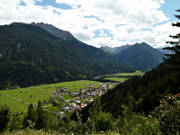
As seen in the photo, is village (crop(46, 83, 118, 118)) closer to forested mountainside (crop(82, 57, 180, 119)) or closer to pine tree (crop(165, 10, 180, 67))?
forested mountainside (crop(82, 57, 180, 119))

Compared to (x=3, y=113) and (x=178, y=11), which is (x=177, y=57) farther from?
(x=3, y=113)

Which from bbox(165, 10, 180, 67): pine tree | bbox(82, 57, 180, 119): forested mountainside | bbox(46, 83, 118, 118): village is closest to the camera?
bbox(82, 57, 180, 119): forested mountainside

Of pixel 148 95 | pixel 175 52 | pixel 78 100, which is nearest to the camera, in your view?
pixel 175 52

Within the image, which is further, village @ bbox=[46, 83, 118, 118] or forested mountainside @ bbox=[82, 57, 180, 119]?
village @ bbox=[46, 83, 118, 118]

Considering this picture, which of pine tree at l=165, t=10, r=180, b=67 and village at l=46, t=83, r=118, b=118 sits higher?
pine tree at l=165, t=10, r=180, b=67

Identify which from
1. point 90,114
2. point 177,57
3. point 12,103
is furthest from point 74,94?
point 90,114

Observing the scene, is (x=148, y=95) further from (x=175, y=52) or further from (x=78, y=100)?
(x=78, y=100)

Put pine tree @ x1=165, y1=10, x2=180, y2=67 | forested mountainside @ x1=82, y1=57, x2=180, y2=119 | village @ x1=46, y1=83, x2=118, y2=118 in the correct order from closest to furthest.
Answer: forested mountainside @ x1=82, y1=57, x2=180, y2=119 < village @ x1=46, y1=83, x2=118, y2=118 < pine tree @ x1=165, y1=10, x2=180, y2=67

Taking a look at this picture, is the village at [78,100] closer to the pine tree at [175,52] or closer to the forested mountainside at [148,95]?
the forested mountainside at [148,95]

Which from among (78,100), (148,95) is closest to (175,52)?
(148,95)

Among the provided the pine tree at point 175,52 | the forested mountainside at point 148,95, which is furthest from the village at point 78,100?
the pine tree at point 175,52

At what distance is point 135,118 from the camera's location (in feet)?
17.9

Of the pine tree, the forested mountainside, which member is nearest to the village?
the forested mountainside

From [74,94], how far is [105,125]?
643 feet
